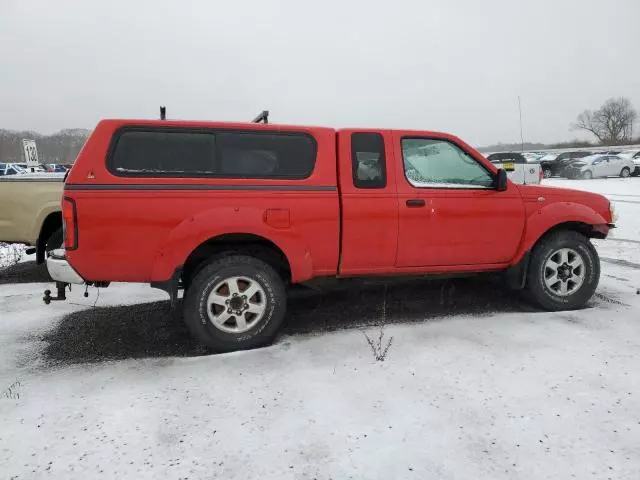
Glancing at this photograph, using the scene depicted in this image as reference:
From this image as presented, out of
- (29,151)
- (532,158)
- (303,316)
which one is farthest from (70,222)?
(532,158)

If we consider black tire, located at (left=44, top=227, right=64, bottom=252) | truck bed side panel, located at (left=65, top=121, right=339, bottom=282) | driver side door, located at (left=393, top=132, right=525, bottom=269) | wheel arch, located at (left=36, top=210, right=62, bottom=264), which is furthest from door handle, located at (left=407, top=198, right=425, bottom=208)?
wheel arch, located at (left=36, top=210, right=62, bottom=264)

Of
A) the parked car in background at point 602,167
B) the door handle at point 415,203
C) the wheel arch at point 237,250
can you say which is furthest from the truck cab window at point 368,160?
the parked car in background at point 602,167

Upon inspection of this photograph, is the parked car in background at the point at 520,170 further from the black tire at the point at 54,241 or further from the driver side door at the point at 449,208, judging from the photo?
the black tire at the point at 54,241

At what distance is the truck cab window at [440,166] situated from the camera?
4117 mm

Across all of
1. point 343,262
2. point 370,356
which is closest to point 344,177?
point 343,262

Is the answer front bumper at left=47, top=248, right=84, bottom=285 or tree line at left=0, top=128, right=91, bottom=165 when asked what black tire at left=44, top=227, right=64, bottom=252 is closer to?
front bumper at left=47, top=248, right=84, bottom=285

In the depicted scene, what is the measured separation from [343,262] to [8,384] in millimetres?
2631

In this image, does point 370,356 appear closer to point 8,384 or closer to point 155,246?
point 155,246

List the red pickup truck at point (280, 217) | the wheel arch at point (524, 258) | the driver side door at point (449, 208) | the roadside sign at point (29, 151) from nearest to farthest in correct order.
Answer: the red pickup truck at point (280, 217) < the driver side door at point (449, 208) < the wheel arch at point (524, 258) < the roadside sign at point (29, 151)

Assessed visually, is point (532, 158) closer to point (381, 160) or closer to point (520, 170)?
point (520, 170)

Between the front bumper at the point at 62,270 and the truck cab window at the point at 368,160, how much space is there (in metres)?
2.38

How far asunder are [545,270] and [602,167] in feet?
91.8

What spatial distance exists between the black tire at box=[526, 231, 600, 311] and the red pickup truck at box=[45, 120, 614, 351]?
0.01m

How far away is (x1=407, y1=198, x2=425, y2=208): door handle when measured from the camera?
3.98 meters
